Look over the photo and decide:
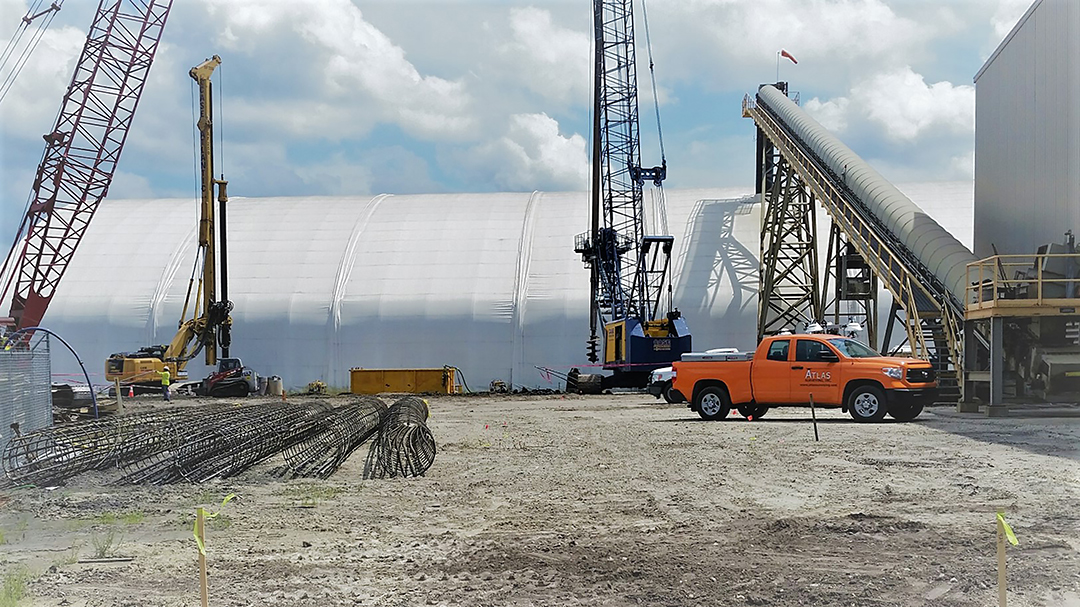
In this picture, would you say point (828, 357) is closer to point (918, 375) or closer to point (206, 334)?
point (918, 375)

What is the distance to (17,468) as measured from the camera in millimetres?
15445

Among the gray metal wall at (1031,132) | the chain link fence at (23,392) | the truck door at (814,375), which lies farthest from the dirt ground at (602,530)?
the gray metal wall at (1031,132)

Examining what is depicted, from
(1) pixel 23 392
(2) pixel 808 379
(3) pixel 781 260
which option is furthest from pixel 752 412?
(3) pixel 781 260

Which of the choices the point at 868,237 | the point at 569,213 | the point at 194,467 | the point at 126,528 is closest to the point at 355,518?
the point at 126,528

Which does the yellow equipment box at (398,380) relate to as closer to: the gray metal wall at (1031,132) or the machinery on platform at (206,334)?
the machinery on platform at (206,334)

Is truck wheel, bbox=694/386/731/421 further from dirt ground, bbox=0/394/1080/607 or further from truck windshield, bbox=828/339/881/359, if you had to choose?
dirt ground, bbox=0/394/1080/607

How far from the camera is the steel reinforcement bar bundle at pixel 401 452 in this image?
49.5 ft

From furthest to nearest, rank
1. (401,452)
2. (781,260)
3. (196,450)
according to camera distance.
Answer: (781,260), (401,452), (196,450)

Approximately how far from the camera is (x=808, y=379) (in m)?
22.3

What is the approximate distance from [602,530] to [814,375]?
12.8 metres

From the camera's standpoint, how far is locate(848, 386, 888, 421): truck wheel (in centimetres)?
2169

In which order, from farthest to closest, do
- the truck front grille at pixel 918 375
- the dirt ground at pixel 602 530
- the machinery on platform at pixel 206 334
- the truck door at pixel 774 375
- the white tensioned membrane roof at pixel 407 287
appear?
the white tensioned membrane roof at pixel 407 287
the machinery on platform at pixel 206 334
the truck door at pixel 774 375
the truck front grille at pixel 918 375
the dirt ground at pixel 602 530

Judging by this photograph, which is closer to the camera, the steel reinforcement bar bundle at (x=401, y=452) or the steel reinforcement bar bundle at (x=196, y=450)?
the steel reinforcement bar bundle at (x=401, y=452)

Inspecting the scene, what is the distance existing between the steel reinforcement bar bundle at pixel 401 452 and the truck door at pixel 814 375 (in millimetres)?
8892
